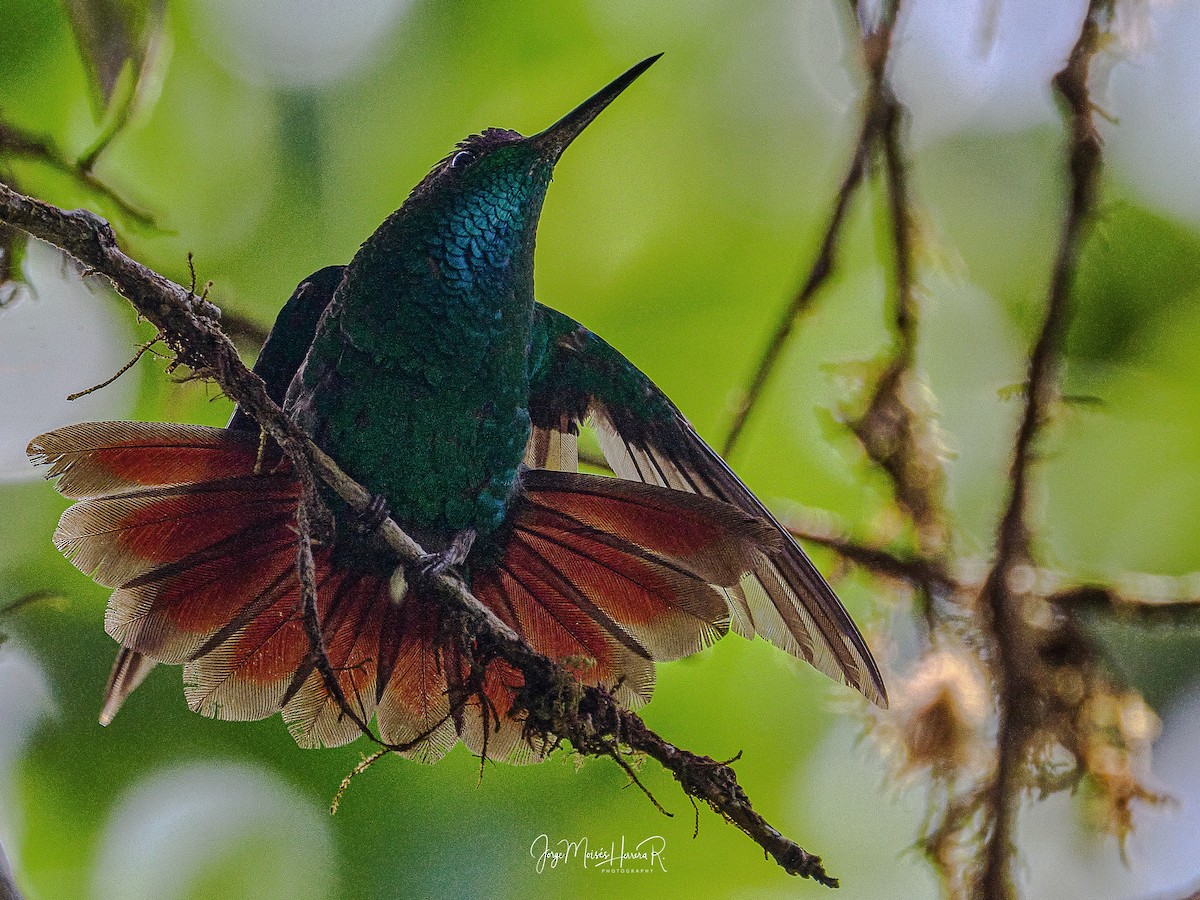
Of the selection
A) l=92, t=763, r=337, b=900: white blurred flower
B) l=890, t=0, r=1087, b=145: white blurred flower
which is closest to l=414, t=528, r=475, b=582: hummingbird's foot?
l=92, t=763, r=337, b=900: white blurred flower

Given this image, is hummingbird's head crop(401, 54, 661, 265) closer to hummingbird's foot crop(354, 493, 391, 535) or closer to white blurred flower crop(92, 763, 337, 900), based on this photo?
hummingbird's foot crop(354, 493, 391, 535)

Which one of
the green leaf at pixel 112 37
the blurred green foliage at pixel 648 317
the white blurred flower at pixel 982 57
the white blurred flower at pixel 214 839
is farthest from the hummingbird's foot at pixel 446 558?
the white blurred flower at pixel 982 57

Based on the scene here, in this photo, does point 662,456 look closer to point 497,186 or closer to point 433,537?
point 433,537

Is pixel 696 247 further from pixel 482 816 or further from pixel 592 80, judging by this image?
pixel 482 816

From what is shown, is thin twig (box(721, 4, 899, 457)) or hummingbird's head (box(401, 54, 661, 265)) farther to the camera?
thin twig (box(721, 4, 899, 457))

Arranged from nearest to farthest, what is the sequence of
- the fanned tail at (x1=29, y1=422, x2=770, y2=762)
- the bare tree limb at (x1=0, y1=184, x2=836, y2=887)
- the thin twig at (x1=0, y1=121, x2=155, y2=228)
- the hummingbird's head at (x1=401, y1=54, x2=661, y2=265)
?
1. the bare tree limb at (x1=0, y1=184, x2=836, y2=887)
2. the fanned tail at (x1=29, y1=422, x2=770, y2=762)
3. the hummingbird's head at (x1=401, y1=54, x2=661, y2=265)
4. the thin twig at (x1=0, y1=121, x2=155, y2=228)

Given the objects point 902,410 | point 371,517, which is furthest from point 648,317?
point 371,517

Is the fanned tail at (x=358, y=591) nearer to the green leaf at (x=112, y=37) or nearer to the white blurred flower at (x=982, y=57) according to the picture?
the green leaf at (x=112, y=37)

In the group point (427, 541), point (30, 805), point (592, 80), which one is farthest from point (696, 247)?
point (30, 805)
